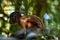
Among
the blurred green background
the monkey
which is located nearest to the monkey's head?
the monkey

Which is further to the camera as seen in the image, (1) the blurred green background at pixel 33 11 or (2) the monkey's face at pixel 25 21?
(1) the blurred green background at pixel 33 11

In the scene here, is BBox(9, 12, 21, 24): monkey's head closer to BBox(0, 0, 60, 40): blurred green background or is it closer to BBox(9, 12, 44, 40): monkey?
BBox(9, 12, 44, 40): monkey

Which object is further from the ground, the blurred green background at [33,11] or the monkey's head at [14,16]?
the blurred green background at [33,11]

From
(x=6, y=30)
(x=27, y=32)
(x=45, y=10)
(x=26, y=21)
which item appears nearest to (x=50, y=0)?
(x=45, y=10)

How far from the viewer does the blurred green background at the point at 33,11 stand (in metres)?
1.31

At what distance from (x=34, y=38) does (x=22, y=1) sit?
411 millimetres

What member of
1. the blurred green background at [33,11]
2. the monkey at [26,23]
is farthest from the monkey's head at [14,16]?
the blurred green background at [33,11]

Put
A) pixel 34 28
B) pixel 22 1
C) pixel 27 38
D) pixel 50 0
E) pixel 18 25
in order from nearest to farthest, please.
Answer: pixel 27 38 < pixel 34 28 < pixel 18 25 < pixel 22 1 < pixel 50 0

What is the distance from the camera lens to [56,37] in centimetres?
101

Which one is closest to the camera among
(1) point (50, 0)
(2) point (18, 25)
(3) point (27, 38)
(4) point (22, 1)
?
(3) point (27, 38)

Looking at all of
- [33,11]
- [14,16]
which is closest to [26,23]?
[14,16]

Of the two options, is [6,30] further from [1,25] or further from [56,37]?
[56,37]

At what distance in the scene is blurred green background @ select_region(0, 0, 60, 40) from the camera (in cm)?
131

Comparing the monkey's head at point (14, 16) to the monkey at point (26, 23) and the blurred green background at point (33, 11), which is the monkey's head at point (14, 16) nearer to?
the monkey at point (26, 23)
